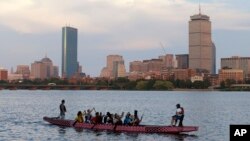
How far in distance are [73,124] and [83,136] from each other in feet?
17.9

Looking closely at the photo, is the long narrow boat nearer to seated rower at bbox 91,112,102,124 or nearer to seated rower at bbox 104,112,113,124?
seated rower at bbox 91,112,102,124

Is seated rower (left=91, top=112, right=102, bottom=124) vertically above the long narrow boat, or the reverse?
seated rower (left=91, top=112, right=102, bottom=124)

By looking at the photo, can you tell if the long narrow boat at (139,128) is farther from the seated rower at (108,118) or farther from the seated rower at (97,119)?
the seated rower at (108,118)

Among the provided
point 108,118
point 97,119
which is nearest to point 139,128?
point 108,118

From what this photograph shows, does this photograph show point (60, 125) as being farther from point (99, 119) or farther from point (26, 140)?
point (26, 140)

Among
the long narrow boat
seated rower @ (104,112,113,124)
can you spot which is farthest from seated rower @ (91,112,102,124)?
seated rower @ (104,112,113,124)

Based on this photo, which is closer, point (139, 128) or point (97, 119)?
point (139, 128)

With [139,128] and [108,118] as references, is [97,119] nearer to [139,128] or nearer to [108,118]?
[108,118]

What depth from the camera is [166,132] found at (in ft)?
136

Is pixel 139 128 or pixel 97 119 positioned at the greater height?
pixel 97 119

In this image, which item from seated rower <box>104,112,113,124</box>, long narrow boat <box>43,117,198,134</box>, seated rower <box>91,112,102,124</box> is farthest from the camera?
seated rower <box>91,112,102,124</box>

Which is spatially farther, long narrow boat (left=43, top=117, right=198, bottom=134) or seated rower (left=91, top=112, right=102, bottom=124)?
seated rower (left=91, top=112, right=102, bottom=124)

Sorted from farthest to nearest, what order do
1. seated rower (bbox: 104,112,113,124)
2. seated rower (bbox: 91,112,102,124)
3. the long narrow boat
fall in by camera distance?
1. seated rower (bbox: 91,112,102,124)
2. seated rower (bbox: 104,112,113,124)
3. the long narrow boat

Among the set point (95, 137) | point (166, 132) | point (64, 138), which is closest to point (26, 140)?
point (64, 138)
